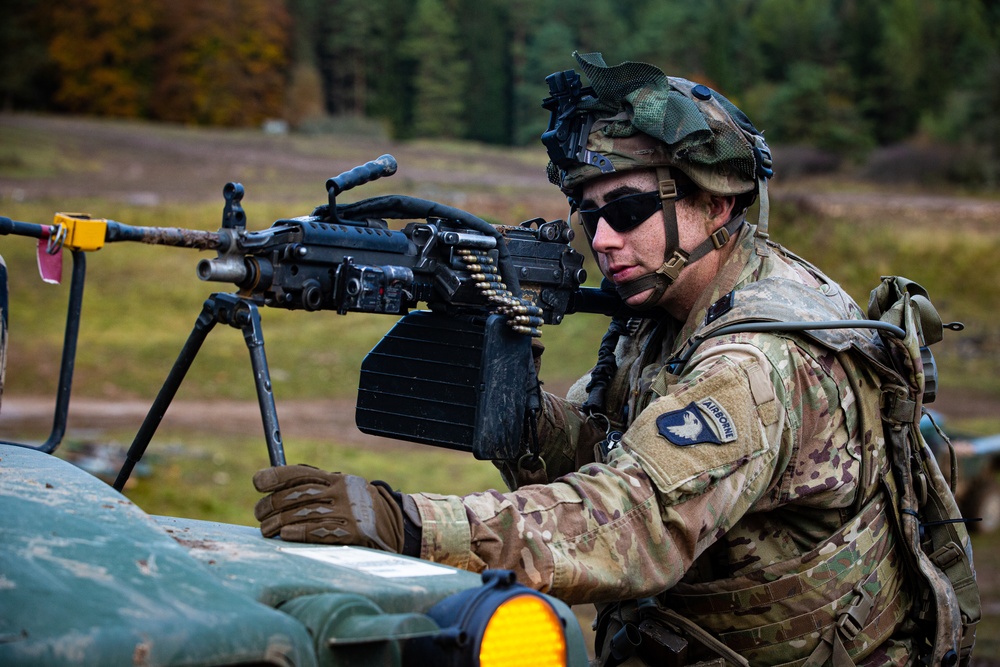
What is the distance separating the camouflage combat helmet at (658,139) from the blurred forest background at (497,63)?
26.8 meters

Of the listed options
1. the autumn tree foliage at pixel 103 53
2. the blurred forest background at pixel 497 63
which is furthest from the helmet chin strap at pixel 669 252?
the autumn tree foliage at pixel 103 53

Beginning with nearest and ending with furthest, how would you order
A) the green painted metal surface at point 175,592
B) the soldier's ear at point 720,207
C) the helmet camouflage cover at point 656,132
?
1. the green painted metal surface at point 175,592
2. the helmet camouflage cover at point 656,132
3. the soldier's ear at point 720,207

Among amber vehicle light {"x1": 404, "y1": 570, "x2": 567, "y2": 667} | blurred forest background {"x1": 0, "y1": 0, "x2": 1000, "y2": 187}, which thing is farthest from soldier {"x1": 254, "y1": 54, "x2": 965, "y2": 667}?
blurred forest background {"x1": 0, "y1": 0, "x2": 1000, "y2": 187}

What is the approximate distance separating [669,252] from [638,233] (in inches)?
4.5

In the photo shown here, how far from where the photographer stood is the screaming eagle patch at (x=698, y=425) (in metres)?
2.88

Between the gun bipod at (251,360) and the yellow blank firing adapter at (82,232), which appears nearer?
the yellow blank firing adapter at (82,232)

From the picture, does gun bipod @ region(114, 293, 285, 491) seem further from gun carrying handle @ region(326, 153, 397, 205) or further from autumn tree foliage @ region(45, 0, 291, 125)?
autumn tree foliage @ region(45, 0, 291, 125)

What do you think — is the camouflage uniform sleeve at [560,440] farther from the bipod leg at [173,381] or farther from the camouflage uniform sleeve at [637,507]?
the bipod leg at [173,381]

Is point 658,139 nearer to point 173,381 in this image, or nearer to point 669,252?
point 669,252

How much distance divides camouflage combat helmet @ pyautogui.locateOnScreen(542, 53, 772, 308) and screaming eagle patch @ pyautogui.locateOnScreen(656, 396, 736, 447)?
817 mm

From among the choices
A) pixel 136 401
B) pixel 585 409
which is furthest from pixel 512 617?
pixel 136 401

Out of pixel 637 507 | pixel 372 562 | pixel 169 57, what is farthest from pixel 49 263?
pixel 169 57

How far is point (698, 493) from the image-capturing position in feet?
9.37

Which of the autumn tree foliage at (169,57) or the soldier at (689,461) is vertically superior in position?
the autumn tree foliage at (169,57)
